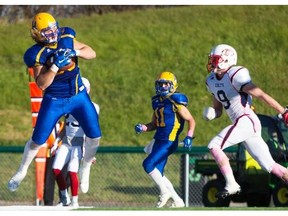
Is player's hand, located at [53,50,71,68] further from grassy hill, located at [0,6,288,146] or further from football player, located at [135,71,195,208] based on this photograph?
grassy hill, located at [0,6,288,146]

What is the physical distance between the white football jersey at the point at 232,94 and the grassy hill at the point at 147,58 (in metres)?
11.9

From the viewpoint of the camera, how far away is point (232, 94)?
13.0m

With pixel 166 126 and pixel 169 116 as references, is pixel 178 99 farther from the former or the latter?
pixel 166 126

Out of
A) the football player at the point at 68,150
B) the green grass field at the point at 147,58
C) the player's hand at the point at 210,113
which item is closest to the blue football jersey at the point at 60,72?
the player's hand at the point at 210,113

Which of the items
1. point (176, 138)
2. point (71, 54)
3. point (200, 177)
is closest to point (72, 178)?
point (176, 138)

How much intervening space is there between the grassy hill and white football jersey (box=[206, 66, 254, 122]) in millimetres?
11891

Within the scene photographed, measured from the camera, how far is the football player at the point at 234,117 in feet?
42.4

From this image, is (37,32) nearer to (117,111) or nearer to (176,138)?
(176,138)

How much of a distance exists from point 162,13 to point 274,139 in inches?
674

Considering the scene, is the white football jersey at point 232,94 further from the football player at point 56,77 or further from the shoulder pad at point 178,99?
the football player at point 56,77

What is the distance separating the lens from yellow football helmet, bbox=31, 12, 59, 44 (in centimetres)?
1243

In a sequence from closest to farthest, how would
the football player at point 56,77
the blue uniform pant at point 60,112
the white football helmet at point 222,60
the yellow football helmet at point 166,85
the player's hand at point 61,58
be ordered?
the player's hand at point 61,58
the football player at point 56,77
the blue uniform pant at point 60,112
the white football helmet at point 222,60
the yellow football helmet at point 166,85

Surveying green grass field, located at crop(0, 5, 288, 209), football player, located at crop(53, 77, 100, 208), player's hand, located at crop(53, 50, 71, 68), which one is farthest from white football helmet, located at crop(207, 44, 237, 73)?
green grass field, located at crop(0, 5, 288, 209)

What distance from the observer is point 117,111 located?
88.8 feet
